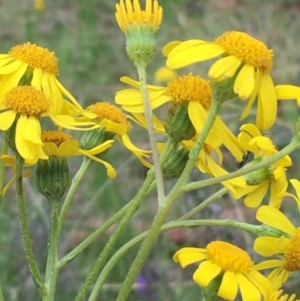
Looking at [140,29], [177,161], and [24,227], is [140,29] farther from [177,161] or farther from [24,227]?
[24,227]

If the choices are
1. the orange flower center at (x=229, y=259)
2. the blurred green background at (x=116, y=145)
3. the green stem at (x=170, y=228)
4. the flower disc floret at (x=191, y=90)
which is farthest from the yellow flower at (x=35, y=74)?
the blurred green background at (x=116, y=145)

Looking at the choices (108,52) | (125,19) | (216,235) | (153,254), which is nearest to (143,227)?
(153,254)

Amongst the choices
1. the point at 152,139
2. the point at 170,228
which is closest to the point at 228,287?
the point at 170,228

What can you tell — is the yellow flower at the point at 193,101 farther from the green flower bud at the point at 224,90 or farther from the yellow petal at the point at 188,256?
the yellow petal at the point at 188,256

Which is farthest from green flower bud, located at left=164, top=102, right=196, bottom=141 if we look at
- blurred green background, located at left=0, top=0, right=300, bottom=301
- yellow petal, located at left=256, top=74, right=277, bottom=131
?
blurred green background, located at left=0, top=0, right=300, bottom=301

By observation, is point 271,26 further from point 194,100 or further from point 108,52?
point 194,100
